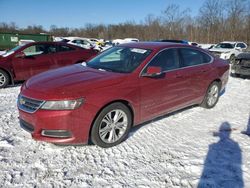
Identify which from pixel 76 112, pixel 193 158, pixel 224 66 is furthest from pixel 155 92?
pixel 224 66

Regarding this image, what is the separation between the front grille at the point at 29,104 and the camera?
3320 millimetres

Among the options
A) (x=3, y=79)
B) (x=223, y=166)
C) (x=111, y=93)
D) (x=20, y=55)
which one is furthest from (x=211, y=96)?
(x=3, y=79)

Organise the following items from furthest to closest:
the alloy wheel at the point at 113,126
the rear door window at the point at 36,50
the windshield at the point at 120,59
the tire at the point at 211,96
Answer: the rear door window at the point at 36,50 → the tire at the point at 211,96 → the windshield at the point at 120,59 → the alloy wheel at the point at 113,126

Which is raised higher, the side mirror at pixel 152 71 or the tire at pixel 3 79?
the side mirror at pixel 152 71

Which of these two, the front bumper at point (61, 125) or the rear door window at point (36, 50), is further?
the rear door window at point (36, 50)

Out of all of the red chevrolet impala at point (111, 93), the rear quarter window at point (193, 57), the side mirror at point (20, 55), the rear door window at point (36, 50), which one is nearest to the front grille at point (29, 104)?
the red chevrolet impala at point (111, 93)

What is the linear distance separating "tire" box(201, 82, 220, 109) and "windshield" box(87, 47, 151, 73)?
2.19 metres

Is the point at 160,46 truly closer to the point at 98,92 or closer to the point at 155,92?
the point at 155,92

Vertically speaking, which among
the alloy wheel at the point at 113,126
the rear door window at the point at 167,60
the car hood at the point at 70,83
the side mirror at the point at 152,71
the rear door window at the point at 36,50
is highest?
the rear door window at the point at 36,50

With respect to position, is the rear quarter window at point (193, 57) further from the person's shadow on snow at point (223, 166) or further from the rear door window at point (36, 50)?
the rear door window at point (36, 50)

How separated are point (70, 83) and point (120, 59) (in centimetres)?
134

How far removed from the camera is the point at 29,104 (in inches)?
136

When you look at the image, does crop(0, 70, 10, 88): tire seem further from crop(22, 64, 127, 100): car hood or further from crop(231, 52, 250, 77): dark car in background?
crop(231, 52, 250, 77): dark car in background

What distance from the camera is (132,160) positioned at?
3.44m
